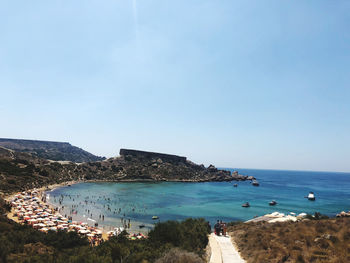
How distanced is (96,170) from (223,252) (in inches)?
5000

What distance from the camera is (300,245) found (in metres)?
13.1

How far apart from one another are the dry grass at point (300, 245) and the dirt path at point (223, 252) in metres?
0.58

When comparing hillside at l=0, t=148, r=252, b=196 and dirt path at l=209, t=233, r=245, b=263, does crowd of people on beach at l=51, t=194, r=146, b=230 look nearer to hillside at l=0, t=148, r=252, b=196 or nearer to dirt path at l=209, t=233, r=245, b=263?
hillside at l=0, t=148, r=252, b=196

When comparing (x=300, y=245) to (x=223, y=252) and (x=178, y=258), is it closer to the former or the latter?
(x=223, y=252)

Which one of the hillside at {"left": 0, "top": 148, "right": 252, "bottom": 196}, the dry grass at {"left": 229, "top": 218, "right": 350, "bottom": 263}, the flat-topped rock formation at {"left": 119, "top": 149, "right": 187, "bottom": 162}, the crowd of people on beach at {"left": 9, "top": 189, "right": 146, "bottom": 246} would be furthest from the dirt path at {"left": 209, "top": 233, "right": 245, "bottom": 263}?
the flat-topped rock formation at {"left": 119, "top": 149, "right": 187, "bottom": 162}

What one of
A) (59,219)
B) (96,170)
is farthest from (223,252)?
A: (96,170)

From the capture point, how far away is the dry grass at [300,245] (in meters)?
11.2

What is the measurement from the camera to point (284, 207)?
62.5 meters

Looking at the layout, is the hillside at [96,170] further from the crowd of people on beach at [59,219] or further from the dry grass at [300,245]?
the dry grass at [300,245]

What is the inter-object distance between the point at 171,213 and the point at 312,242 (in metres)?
40.5

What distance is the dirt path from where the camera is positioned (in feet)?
44.1

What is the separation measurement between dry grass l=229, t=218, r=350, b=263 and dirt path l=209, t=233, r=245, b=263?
1.89 feet

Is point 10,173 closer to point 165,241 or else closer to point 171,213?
point 171,213

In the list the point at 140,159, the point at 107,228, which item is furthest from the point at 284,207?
the point at 140,159
